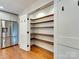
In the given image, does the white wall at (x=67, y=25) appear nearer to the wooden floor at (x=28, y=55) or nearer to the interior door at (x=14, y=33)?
the wooden floor at (x=28, y=55)

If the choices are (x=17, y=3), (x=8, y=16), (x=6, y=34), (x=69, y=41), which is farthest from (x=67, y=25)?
(x=8, y=16)

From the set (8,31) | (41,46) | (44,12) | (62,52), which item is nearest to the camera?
(62,52)

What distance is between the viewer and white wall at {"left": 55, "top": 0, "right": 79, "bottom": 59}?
1.06 meters

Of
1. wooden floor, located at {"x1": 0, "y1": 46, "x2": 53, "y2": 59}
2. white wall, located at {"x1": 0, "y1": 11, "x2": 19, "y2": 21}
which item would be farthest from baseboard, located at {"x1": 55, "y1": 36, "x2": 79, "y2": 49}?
white wall, located at {"x1": 0, "y1": 11, "x2": 19, "y2": 21}

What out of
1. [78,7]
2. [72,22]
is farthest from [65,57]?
[78,7]

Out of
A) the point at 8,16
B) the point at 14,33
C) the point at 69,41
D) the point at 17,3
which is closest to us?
the point at 69,41

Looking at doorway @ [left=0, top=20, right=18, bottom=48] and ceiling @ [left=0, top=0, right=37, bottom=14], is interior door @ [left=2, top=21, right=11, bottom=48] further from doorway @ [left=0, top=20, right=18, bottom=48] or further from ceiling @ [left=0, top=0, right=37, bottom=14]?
ceiling @ [left=0, top=0, right=37, bottom=14]

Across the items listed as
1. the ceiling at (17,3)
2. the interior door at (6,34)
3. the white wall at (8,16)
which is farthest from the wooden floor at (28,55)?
the white wall at (8,16)

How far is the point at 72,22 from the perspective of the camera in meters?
1.11

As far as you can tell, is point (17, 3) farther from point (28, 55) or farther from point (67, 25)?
point (67, 25)

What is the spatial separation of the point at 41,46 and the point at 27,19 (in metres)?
1.61

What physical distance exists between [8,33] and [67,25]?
19.2 ft

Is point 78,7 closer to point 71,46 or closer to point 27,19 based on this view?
point 71,46

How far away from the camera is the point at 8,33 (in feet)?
21.6
